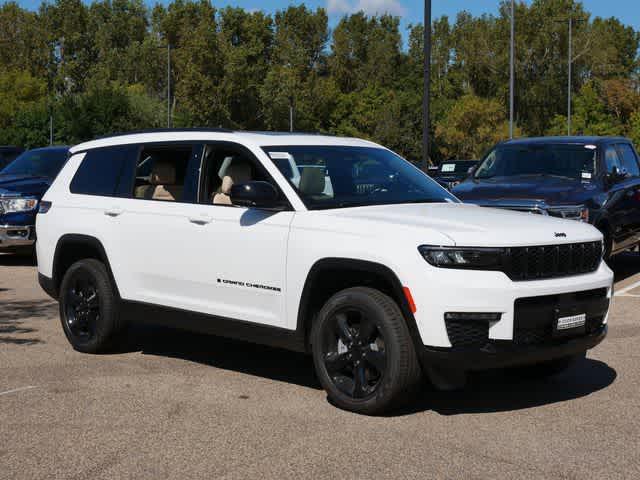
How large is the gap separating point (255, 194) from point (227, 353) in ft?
7.19

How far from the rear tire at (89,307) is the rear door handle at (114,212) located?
17.9 inches

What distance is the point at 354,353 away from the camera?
244 inches

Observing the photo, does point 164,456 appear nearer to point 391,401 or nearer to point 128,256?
point 391,401

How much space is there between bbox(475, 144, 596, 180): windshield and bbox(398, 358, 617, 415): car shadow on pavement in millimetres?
5252

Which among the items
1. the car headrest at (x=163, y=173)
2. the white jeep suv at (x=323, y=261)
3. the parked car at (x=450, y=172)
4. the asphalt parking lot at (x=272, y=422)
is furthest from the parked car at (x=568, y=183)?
the parked car at (x=450, y=172)

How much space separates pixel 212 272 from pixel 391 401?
5.65 feet

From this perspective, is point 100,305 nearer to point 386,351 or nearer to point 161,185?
point 161,185

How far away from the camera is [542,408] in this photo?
6402 mm

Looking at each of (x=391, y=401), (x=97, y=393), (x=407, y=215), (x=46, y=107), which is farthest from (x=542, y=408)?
(x=46, y=107)

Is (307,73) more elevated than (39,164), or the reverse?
(307,73)

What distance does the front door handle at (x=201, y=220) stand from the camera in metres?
7.07

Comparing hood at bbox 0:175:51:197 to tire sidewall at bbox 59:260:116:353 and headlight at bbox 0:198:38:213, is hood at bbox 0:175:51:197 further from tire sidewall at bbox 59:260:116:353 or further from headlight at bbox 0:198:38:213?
tire sidewall at bbox 59:260:116:353

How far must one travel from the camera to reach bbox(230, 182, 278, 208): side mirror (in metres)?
6.51

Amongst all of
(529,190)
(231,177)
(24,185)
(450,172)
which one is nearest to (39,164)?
(24,185)
